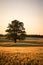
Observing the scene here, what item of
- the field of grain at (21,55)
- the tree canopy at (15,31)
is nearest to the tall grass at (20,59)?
the field of grain at (21,55)

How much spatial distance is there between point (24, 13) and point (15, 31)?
39.4 inches

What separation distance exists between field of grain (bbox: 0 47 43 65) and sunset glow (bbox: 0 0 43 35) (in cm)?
92

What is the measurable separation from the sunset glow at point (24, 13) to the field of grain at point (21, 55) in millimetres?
923

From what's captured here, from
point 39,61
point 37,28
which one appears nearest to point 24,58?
point 39,61

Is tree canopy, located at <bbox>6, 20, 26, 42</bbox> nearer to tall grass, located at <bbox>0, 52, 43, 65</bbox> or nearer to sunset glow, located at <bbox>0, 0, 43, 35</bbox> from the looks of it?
sunset glow, located at <bbox>0, 0, 43, 35</bbox>

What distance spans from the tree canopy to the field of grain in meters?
0.61

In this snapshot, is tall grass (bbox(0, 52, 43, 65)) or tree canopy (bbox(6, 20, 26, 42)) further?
tree canopy (bbox(6, 20, 26, 42))

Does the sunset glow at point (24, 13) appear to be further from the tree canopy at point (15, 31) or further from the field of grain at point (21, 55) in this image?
the field of grain at point (21, 55)

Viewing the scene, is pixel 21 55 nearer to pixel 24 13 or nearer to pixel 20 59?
pixel 20 59

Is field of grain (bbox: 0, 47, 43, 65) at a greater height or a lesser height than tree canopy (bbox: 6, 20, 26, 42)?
lesser

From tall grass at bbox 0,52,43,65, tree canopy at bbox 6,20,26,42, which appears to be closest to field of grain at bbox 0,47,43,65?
tall grass at bbox 0,52,43,65

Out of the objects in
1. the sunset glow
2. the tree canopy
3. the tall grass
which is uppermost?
the sunset glow

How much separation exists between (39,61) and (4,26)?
8.18 feet

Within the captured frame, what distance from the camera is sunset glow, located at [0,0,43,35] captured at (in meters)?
7.07
